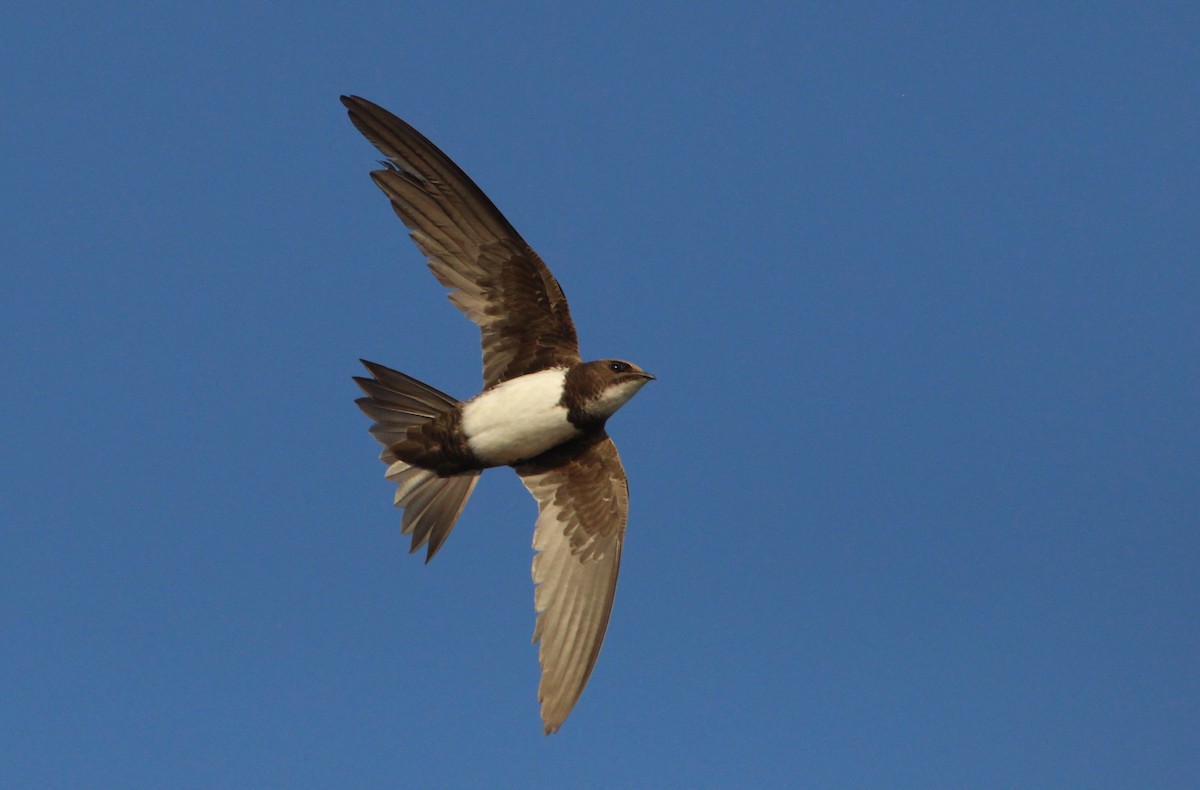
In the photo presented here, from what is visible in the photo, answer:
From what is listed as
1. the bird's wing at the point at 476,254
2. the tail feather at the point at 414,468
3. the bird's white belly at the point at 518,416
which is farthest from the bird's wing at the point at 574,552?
the bird's wing at the point at 476,254

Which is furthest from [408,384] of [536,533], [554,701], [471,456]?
[554,701]

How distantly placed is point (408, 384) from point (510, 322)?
2.25 ft

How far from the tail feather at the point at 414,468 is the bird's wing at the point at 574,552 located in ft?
1.60

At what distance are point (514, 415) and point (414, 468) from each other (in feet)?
2.45

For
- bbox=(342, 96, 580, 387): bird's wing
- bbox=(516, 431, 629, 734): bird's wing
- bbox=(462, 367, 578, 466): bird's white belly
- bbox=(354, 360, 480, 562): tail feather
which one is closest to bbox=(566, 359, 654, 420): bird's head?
bbox=(462, 367, 578, 466): bird's white belly

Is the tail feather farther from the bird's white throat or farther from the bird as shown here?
the bird's white throat

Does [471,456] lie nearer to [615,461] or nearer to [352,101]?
[615,461]

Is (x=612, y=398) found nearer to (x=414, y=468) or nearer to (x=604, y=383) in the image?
(x=604, y=383)

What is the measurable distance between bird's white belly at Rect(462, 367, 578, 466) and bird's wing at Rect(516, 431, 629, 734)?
14.2 inches

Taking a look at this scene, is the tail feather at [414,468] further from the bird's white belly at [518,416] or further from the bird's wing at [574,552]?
the bird's wing at [574,552]

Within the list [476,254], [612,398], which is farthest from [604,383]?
[476,254]

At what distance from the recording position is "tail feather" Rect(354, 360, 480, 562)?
27.8ft

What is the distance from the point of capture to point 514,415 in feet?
27.5

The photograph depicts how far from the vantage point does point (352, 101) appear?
26.8 feet
